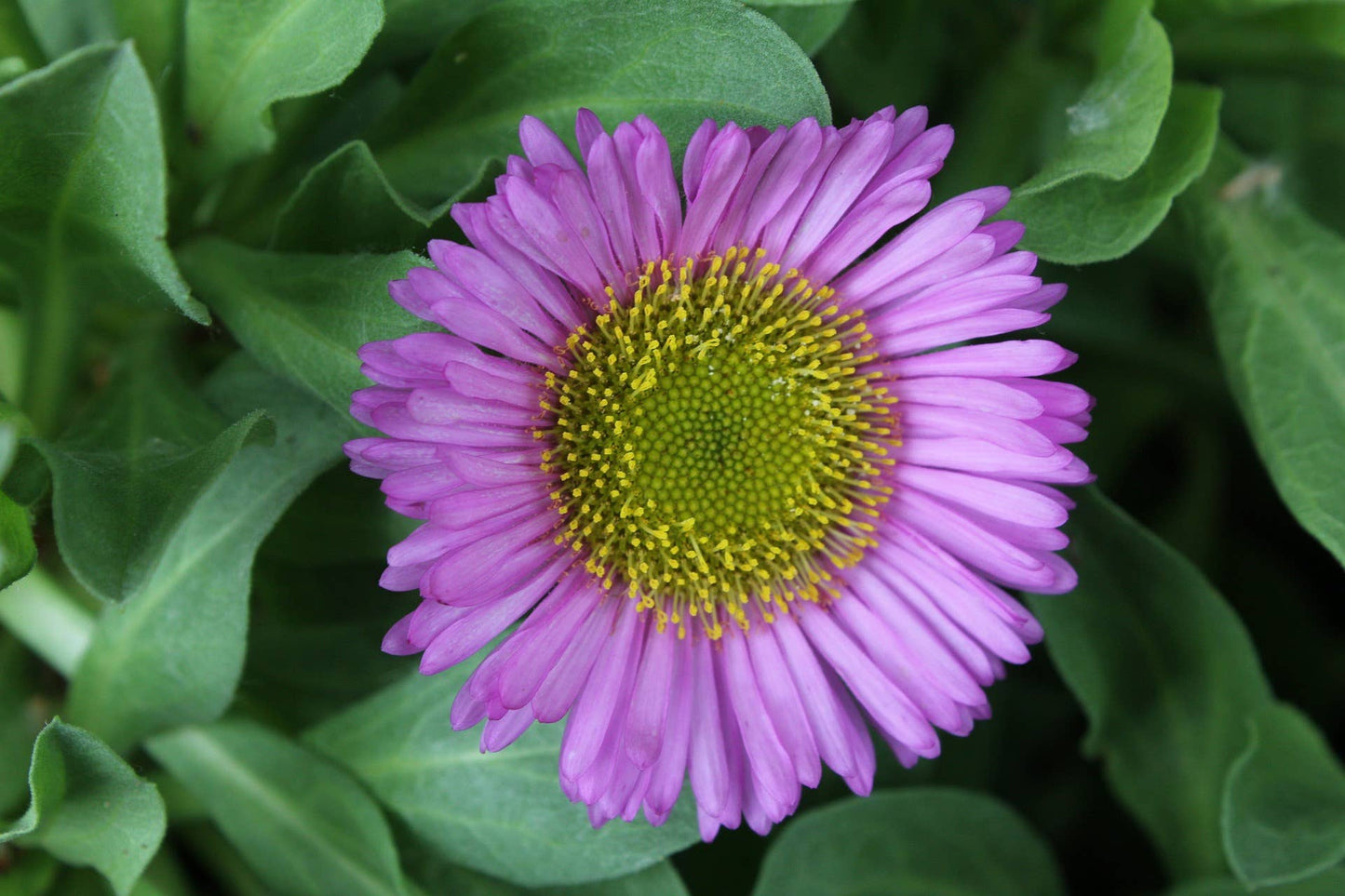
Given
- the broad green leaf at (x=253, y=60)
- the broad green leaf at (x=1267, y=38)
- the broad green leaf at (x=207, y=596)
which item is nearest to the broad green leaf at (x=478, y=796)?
the broad green leaf at (x=207, y=596)

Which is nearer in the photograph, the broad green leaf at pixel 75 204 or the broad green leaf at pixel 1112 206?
the broad green leaf at pixel 75 204

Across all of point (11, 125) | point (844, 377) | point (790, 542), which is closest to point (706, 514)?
point (790, 542)

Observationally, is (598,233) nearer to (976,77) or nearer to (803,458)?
(803,458)

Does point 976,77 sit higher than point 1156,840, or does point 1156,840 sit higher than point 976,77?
point 976,77

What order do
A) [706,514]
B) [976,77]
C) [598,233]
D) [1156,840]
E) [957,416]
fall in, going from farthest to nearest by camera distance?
[976,77] < [1156,840] < [706,514] < [957,416] < [598,233]

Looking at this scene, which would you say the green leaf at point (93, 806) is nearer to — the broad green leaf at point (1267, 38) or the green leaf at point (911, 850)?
the green leaf at point (911, 850)

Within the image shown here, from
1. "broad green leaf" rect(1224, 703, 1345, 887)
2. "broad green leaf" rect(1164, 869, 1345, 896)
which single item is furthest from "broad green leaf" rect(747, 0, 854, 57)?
"broad green leaf" rect(1164, 869, 1345, 896)

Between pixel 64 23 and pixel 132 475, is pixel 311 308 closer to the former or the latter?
pixel 132 475
